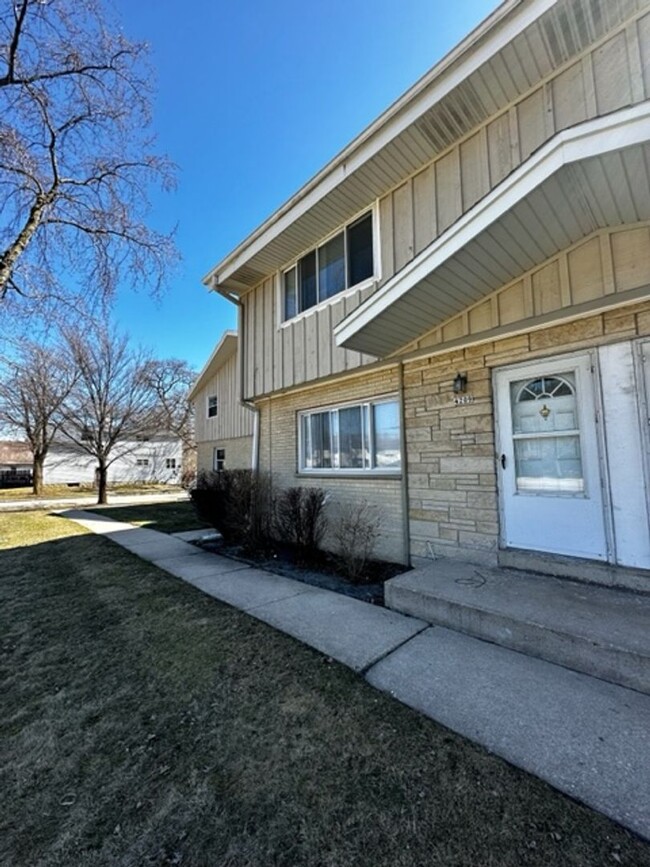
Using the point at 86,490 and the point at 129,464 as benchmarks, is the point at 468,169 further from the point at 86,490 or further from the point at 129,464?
the point at 129,464

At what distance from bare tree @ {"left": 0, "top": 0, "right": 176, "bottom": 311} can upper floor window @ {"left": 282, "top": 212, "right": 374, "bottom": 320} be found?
3391 mm

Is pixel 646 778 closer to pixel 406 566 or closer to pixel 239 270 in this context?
pixel 406 566

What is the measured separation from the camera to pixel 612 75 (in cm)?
384

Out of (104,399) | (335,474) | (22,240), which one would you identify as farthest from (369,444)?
(104,399)

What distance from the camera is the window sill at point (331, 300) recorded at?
6.05 metres

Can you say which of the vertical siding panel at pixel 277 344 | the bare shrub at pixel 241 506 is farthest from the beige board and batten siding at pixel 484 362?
the bare shrub at pixel 241 506

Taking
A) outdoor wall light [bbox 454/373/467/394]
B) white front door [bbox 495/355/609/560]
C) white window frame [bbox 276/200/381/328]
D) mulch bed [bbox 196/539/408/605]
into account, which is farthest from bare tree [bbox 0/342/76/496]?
white front door [bbox 495/355/609/560]

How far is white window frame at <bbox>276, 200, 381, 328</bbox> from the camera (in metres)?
6.02

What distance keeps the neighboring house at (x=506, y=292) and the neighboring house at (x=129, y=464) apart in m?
24.5

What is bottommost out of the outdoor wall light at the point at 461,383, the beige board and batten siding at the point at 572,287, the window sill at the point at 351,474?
the window sill at the point at 351,474

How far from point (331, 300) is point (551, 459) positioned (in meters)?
4.18

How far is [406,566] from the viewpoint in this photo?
18.8 feet

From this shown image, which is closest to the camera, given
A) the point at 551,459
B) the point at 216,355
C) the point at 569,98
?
the point at 569,98

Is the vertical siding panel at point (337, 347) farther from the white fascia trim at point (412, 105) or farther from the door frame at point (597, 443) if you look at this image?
the door frame at point (597, 443)
